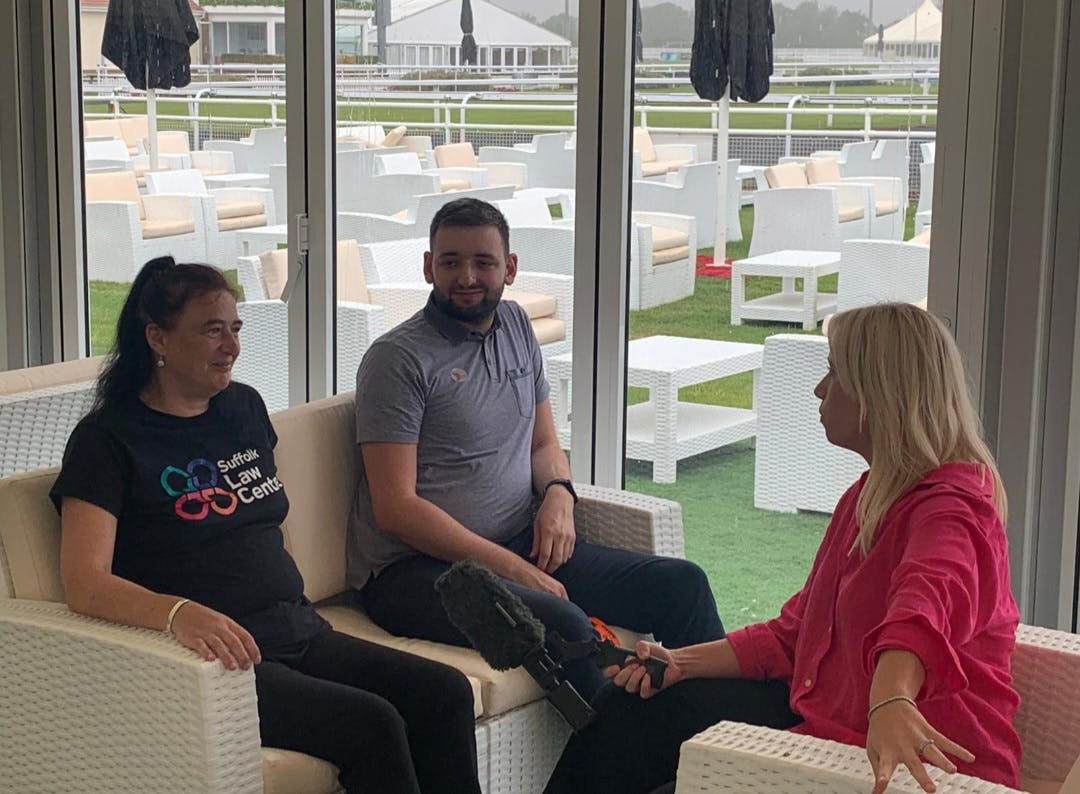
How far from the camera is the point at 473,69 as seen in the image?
4.16 metres

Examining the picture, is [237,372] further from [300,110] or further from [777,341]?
[777,341]

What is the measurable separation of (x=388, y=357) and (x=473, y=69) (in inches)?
49.1

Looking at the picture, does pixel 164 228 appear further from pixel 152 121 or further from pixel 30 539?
pixel 30 539

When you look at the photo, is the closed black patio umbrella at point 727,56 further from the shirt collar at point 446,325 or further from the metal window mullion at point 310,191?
the metal window mullion at point 310,191

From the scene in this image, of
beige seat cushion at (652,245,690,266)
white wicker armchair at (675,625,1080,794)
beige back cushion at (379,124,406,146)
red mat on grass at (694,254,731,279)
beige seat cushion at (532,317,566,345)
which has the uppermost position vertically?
beige back cushion at (379,124,406,146)

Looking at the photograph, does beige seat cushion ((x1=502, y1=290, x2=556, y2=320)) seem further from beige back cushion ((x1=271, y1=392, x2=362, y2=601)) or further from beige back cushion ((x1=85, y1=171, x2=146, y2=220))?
beige back cushion ((x1=85, y1=171, x2=146, y2=220))

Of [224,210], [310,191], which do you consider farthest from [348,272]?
[224,210]

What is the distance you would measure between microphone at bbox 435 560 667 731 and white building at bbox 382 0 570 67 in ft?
6.06

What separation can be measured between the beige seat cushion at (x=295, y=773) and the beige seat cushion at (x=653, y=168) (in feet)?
6.22

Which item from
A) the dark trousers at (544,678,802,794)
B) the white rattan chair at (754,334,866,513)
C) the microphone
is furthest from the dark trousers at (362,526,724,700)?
the white rattan chair at (754,334,866,513)

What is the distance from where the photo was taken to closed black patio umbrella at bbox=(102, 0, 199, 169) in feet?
15.6

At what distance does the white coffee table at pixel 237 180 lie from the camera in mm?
4641

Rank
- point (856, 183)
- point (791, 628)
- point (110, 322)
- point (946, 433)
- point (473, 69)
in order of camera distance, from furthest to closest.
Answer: point (110, 322) < point (473, 69) < point (856, 183) < point (791, 628) < point (946, 433)

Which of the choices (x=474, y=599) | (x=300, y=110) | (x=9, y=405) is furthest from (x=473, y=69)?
(x=474, y=599)
